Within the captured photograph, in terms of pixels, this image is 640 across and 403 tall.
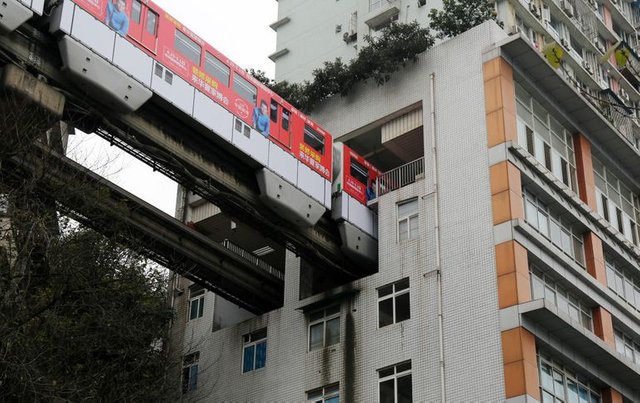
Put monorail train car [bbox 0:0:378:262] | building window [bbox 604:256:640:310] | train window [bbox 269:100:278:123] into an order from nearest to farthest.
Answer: monorail train car [bbox 0:0:378:262] → train window [bbox 269:100:278:123] → building window [bbox 604:256:640:310]

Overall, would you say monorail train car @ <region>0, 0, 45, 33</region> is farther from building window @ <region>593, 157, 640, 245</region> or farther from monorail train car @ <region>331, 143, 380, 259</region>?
building window @ <region>593, 157, 640, 245</region>

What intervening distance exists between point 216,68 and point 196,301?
423 inches

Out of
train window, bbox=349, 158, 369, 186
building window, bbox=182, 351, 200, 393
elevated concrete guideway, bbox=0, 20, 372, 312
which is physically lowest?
building window, bbox=182, 351, 200, 393

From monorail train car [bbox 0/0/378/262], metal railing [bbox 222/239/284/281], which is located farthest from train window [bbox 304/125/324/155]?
metal railing [bbox 222/239/284/281]

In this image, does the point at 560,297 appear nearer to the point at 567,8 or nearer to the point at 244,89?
the point at 244,89

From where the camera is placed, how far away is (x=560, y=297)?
3059cm

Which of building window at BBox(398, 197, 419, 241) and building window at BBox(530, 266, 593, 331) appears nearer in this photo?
building window at BBox(530, 266, 593, 331)

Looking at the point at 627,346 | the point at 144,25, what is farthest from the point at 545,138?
the point at 144,25

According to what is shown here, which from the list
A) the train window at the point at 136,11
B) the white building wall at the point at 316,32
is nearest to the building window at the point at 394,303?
the train window at the point at 136,11

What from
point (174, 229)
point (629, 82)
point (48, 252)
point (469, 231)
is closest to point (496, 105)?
point (469, 231)

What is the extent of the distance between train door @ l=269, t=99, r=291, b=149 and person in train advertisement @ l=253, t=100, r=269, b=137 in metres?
0.20

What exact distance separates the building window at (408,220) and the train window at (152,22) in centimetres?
960

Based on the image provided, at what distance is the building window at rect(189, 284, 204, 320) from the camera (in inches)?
1420

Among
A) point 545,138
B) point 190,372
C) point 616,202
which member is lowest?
point 190,372
